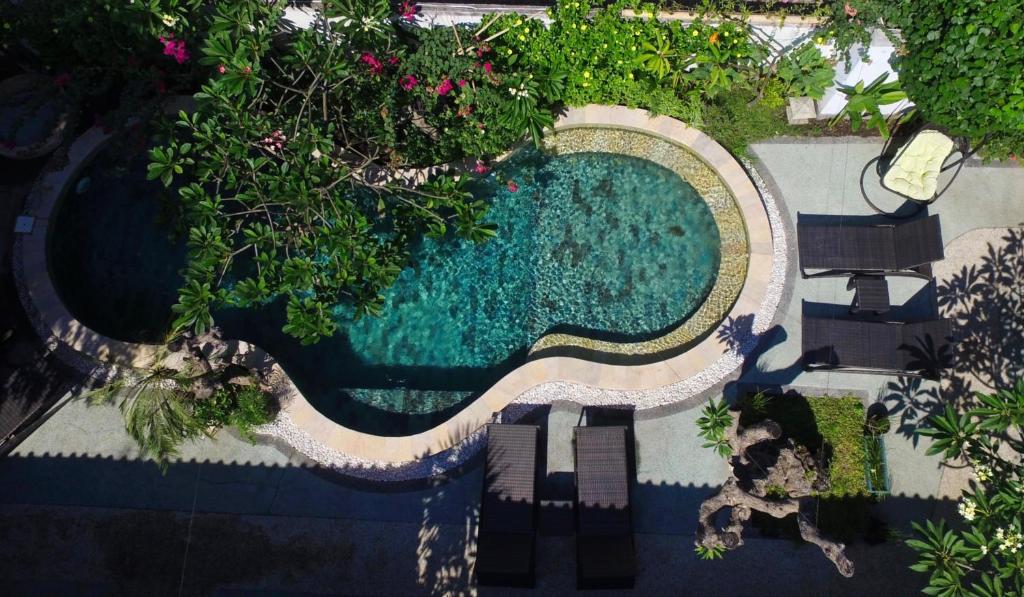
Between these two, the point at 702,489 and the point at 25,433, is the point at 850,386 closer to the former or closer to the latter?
the point at 702,489

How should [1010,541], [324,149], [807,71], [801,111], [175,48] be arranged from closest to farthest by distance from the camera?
[1010,541] < [324,149] < [175,48] < [807,71] < [801,111]

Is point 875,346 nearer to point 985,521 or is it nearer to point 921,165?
point 985,521

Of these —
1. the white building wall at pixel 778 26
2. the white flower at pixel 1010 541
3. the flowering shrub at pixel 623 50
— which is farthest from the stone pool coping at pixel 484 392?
the white flower at pixel 1010 541

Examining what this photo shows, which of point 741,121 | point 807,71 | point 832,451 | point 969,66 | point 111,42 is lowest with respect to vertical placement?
point 832,451

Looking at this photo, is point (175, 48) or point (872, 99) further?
point (872, 99)

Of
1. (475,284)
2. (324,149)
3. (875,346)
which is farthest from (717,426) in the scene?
(324,149)

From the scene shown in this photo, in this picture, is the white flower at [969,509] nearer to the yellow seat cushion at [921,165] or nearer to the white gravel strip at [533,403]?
the white gravel strip at [533,403]
